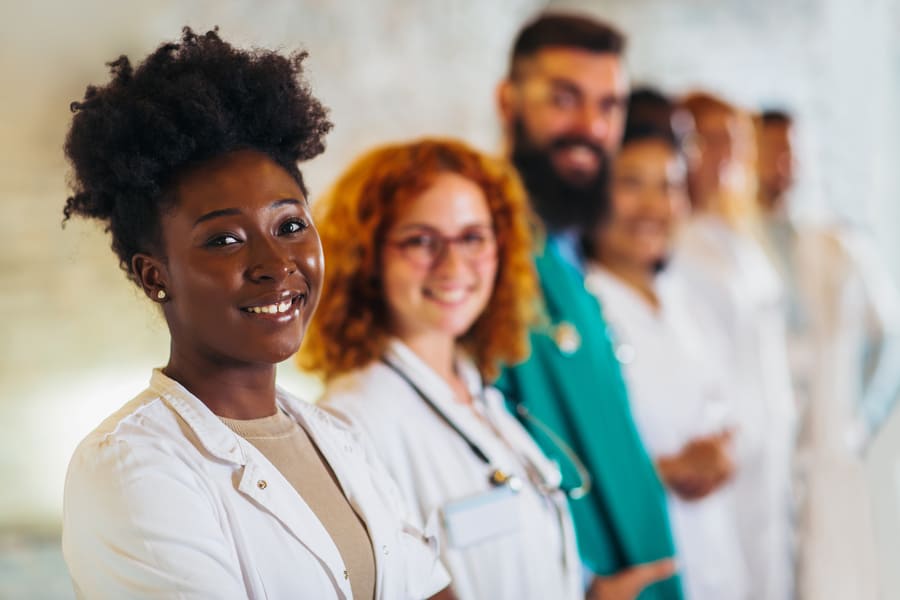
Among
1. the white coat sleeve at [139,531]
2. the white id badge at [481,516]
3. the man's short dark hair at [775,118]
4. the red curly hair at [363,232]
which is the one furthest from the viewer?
the man's short dark hair at [775,118]

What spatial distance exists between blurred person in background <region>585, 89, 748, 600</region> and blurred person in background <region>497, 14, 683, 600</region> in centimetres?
14

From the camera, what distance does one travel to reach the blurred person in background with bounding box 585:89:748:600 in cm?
293

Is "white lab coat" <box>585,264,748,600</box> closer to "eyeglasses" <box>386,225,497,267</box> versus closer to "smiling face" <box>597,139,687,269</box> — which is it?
"smiling face" <box>597,139,687,269</box>

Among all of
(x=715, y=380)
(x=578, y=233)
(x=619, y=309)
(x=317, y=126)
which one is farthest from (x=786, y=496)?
(x=317, y=126)

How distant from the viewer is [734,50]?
16.4ft

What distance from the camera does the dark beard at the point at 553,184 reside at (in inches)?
109

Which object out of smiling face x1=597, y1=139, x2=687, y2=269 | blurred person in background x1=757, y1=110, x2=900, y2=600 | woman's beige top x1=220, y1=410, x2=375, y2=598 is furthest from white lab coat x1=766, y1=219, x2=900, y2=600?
woman's beige top x1=220, y1=410, x2=375, y2=598


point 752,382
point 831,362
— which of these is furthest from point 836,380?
point 752,382

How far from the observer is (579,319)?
98.6 inches

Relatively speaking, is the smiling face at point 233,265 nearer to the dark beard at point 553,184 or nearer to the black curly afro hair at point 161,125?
the black curly afro hair at point 161,125

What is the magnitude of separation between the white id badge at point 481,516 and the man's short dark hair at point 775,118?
326 cm

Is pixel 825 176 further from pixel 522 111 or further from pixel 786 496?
pixel 522 111

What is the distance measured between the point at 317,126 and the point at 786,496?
2939 mm

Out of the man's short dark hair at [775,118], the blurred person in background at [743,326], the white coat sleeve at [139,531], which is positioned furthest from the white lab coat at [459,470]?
the man's short dark hair at [775,118]
